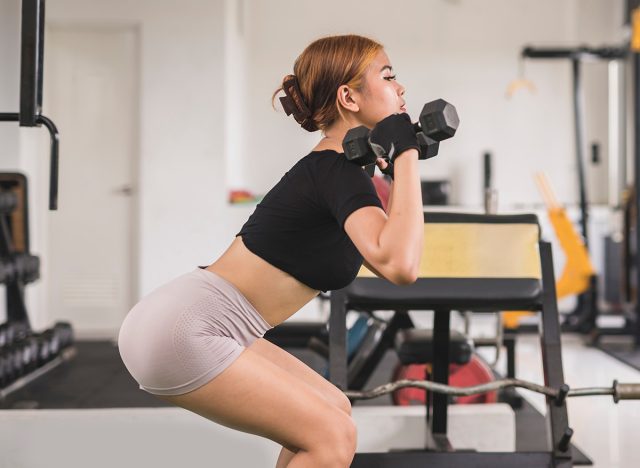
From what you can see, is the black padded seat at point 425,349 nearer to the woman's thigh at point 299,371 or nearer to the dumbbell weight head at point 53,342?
the woman's thigh at point 299,371

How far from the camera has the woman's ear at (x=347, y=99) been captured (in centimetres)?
147

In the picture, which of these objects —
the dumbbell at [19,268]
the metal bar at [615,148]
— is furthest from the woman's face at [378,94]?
the metal bar at [615,148]

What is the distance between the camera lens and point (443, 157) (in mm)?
7676

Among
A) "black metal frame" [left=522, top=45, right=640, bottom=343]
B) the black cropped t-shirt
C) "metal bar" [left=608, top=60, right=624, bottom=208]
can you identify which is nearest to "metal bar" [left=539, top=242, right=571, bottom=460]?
the black cropped t-shirt

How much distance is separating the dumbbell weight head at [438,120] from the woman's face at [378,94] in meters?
0.13

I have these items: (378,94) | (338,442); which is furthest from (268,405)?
(378,94)

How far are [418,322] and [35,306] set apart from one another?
3167mm

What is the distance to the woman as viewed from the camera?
130cm

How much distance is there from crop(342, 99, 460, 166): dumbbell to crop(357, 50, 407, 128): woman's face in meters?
0.11

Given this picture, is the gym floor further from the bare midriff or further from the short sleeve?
the short sleeve

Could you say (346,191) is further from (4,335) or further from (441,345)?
(4,335)

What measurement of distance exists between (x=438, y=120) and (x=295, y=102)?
34 centimetres

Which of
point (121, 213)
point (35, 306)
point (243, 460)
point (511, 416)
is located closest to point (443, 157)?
point (121, 213)

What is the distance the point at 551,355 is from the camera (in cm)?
221
